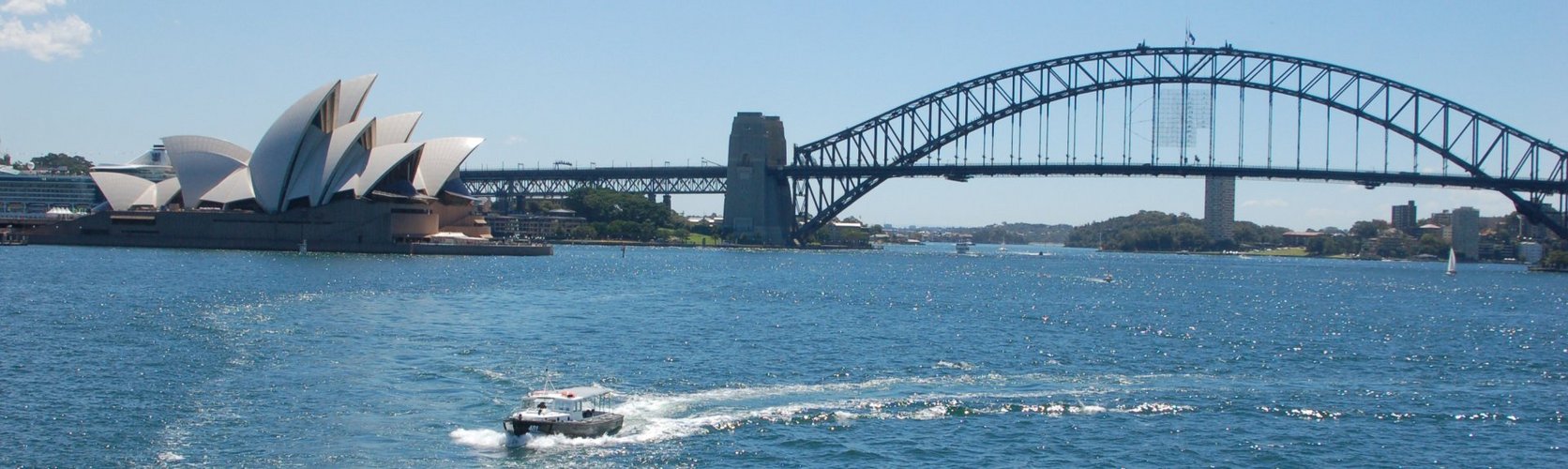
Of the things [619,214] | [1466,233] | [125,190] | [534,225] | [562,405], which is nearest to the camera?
[562,405]

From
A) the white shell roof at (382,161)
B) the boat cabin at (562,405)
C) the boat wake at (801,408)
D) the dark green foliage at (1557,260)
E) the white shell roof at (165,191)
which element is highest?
the white shell roof at (382,161)

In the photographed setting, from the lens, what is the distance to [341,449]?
21172 millimetres

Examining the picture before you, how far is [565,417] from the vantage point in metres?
22.5

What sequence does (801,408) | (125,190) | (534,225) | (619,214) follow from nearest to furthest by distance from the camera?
(801,408)
(125,190)
(534,225)
(619,214)

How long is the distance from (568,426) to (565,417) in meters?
0.17

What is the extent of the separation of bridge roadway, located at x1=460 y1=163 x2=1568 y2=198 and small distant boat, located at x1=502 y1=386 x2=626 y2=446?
290 ft

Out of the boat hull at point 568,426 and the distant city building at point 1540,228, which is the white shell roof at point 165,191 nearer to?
the boat hull at point 568,426

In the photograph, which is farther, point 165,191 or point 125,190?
point 125,190

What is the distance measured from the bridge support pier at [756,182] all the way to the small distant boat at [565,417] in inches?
4202

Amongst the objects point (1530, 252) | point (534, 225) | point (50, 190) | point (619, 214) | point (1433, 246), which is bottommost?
point (1530, 252)

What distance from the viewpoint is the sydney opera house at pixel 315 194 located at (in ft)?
297

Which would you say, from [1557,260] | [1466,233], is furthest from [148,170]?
[1466,233]

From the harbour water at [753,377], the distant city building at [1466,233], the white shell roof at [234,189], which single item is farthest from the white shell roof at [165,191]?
the distant city building at [1466,233]

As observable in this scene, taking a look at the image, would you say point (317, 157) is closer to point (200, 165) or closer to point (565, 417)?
point (200, 165)
